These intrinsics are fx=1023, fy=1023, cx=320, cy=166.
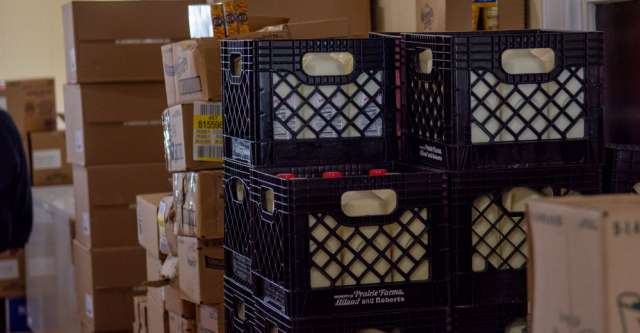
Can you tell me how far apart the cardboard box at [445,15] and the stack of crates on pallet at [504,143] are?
0.74 m

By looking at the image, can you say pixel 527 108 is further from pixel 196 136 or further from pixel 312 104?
pixel 196 136

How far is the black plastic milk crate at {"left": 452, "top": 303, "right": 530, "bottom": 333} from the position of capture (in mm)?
1854

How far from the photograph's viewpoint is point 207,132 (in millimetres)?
2785

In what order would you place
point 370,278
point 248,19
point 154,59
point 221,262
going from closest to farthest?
point 370,278 → point 221,262 → point 248,19 → point 154,59

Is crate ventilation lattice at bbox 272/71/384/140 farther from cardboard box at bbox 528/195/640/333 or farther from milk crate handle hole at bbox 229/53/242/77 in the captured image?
cardboard box at bbox 528/195/640/333

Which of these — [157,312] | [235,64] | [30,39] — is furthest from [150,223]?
[30,39]

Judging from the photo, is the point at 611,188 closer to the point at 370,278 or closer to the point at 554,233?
the point at 370,278

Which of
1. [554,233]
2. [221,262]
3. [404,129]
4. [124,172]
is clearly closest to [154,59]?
[124,172]

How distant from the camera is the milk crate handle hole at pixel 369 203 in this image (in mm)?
1801

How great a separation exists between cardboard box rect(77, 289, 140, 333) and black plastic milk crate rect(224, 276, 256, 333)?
192 centimetres

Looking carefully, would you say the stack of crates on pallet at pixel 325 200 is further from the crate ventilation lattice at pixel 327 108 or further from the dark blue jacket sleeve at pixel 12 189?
the dark blue jacket sleeve at pixel 12 189

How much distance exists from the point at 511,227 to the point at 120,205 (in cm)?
241

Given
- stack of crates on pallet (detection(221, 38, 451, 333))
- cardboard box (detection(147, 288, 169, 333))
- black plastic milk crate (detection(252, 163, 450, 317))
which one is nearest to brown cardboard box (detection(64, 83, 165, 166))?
cardboard box (detection(147, 288, 169, 333))

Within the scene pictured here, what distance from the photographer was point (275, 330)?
193cm
